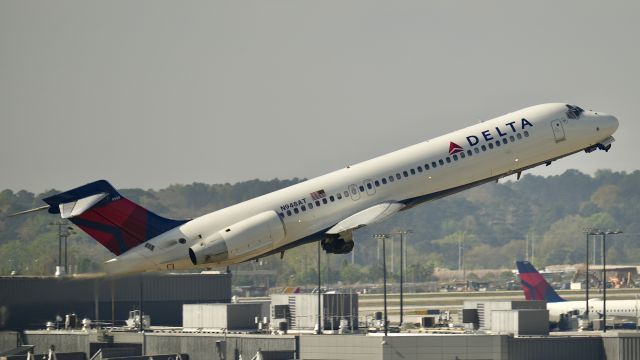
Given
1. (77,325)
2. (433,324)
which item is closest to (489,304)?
(433,324)

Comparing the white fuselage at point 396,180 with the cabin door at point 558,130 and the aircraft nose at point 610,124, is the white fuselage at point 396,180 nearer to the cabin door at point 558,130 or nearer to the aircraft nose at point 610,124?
the cabin door at point 558,130

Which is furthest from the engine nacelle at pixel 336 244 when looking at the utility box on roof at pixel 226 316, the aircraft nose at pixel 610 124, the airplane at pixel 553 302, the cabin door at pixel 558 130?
the airplane at pixel 553 302

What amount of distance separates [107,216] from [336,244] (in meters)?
16.1

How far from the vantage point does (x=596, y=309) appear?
187m

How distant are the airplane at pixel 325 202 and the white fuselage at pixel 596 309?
258ft

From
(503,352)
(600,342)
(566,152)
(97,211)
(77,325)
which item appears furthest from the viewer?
(77,325)

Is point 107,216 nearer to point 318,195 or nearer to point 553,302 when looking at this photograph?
point 318,195

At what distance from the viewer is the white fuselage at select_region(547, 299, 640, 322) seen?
610 feet

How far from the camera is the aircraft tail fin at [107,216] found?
319 ft

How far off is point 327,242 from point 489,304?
50.1 metres

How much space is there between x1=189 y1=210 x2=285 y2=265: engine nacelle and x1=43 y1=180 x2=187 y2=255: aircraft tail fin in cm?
337

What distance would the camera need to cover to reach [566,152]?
4365 inches

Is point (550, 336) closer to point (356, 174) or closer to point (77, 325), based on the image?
point (356, 174)

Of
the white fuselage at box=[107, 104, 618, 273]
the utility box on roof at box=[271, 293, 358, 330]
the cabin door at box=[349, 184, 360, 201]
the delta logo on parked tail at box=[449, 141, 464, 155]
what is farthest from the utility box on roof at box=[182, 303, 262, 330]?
the delta logo on parked tail at box=[449, 141, 464, 155]
